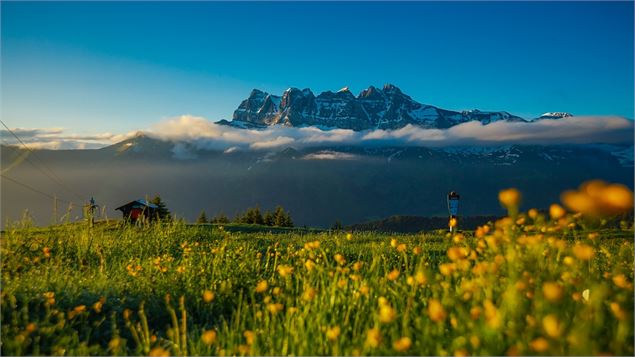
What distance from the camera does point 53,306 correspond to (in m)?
4.93

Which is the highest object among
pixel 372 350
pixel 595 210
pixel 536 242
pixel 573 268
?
pixel 595 210

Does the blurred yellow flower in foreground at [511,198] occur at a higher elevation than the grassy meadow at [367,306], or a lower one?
higher

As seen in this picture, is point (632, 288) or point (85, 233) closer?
point (632, 288)

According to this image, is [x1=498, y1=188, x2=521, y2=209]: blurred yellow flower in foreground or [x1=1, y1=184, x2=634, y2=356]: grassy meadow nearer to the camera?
[x1=498, y1=188, x2=521, y2=209]: blurred yellow flower in foreground

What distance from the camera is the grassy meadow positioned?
103 inches

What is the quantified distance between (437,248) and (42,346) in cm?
864

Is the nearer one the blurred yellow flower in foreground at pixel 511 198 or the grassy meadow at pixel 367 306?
the blurred yellow flower in foreground at pixel 511 198

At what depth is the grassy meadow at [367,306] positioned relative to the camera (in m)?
2.62

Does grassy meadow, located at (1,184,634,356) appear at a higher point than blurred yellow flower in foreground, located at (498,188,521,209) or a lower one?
lower

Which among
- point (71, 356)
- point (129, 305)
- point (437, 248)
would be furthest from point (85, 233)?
point (437, 248)

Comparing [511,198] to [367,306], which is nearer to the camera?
[511,198]

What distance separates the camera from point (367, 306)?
405 cm

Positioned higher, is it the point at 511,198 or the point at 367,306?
the point at 511,198

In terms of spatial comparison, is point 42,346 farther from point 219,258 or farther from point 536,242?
point 536,242
